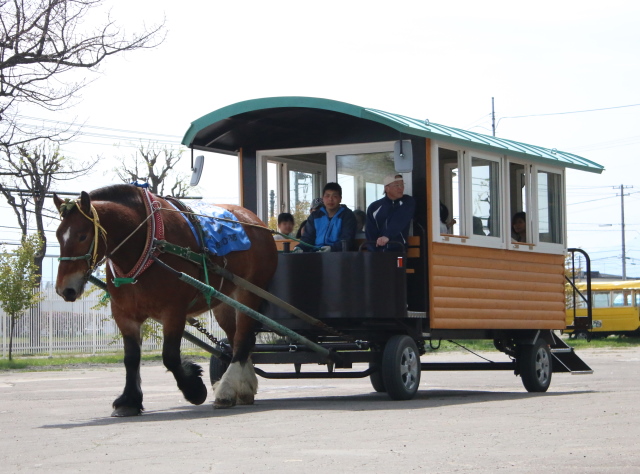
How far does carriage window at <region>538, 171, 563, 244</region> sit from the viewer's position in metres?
14.8

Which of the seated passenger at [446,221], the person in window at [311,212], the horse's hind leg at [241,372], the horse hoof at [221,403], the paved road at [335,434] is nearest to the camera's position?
the paved road at [335,434]

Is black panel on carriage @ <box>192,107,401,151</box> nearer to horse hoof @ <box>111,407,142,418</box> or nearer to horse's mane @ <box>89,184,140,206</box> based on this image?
horse's mane @ <box>89,184,140,206</box>

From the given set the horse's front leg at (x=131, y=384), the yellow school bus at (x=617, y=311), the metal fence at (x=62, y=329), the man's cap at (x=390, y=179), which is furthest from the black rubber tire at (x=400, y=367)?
the yellow school bus at (x=617, y=311)

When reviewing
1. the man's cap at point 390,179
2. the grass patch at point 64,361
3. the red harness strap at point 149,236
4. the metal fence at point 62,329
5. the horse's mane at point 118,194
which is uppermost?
the man's cap at point 390,179

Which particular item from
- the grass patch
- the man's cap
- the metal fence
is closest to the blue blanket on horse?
the man's cap

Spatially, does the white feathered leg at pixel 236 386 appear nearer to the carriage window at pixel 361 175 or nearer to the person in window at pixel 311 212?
the person in window at pixel 311 212

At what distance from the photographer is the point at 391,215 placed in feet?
39.7

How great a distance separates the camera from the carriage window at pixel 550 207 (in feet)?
48.7

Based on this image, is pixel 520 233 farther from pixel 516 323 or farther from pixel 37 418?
pixel 37 418

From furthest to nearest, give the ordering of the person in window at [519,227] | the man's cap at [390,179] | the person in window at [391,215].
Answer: the person in window at [519,227], the man's cap at [390,179], the person in window at [391,215]

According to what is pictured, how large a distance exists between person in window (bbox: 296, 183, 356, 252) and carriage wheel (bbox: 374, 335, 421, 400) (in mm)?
1327

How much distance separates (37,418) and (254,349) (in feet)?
8.65

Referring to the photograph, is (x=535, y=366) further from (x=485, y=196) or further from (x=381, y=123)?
(x=381, y=123)

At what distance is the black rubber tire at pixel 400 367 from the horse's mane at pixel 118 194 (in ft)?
10.3
